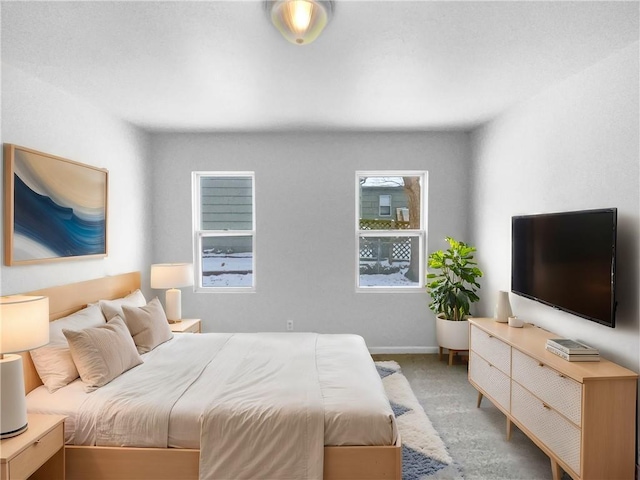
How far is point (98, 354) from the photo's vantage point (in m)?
2.57

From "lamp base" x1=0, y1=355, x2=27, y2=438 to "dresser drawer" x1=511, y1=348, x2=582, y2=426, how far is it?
2848 millimetres

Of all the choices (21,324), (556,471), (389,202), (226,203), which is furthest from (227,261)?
(556,471)

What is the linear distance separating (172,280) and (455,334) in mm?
2992

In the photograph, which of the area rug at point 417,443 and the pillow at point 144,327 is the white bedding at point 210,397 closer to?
the pillow at point 144,327

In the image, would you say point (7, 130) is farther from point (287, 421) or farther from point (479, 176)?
point (479, 176)

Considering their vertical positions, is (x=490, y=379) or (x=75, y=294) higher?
(x=75, y=294)

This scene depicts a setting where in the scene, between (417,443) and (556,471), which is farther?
(417,443)

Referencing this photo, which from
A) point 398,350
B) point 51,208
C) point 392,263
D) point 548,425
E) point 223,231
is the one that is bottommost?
point 398,350

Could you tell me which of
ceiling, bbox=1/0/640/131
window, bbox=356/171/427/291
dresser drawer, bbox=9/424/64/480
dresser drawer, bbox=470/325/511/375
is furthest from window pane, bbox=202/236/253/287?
dresser drawer, bbox=9/424/64/480

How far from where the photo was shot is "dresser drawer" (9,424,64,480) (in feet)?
6.16

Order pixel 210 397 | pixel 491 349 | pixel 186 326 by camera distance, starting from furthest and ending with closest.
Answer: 1. pixel 186 326
2. pixel 491 349
3. pixel 210 397

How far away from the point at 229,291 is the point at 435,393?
2.53 m

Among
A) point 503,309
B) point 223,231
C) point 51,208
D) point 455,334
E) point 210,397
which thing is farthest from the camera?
point 223,231

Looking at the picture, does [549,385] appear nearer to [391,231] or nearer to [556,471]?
[556,471]
